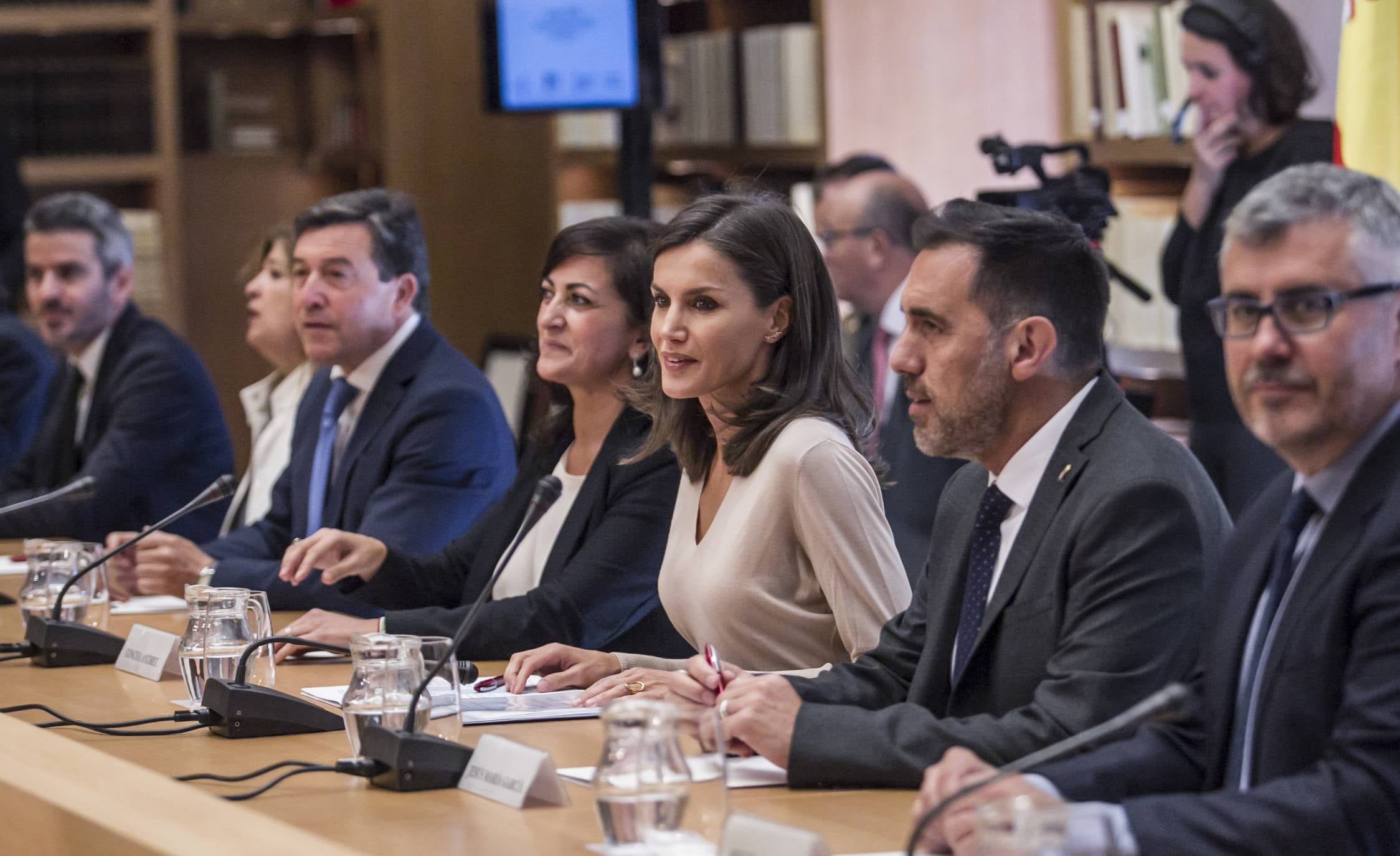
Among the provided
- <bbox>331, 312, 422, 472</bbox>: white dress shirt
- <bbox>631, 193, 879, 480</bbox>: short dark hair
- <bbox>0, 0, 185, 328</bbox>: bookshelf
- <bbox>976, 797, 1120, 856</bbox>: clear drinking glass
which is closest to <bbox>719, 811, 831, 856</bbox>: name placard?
<bbox>976, 797, 1120, 856</bbox>: clear drinking glass

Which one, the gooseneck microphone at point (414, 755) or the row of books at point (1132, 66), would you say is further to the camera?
the row of books at point (1132, 66)

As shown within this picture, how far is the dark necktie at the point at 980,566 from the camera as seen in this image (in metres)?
2.00

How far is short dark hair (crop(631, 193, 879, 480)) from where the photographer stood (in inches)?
101

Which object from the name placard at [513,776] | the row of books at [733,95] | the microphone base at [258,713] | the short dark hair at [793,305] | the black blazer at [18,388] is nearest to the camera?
the name placard at [513,776]

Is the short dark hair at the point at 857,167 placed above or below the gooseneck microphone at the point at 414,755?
above

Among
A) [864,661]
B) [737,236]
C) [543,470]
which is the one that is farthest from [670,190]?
[864,661]

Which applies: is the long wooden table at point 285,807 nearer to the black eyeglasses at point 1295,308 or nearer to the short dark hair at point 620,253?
the black eyeglasses at point 1295,308

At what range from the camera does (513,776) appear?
5.88 feet

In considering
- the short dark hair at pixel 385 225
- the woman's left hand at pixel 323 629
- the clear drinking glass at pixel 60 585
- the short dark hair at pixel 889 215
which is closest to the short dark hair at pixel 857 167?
the short dark hair at pixel 889 215

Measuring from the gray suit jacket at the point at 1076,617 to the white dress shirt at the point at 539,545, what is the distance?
113cm

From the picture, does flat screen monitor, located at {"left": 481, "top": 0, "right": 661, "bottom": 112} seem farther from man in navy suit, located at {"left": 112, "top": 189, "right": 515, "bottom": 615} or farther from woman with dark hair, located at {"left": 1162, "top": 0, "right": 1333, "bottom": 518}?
woman with dark hair, located at {"left": 1162, "top": 0, "right": 1333, "bottom": 518}

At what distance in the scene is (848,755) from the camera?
5.98ft

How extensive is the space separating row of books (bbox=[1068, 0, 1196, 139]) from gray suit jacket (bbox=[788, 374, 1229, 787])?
276 centimetres

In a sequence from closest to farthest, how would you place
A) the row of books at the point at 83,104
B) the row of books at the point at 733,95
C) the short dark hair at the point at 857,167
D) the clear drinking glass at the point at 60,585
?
1. the clear drinking glass at the point at 60,585
2. the short dark hair at the point at 857,167
3. the row of books at the point at 733,95
4. the row of books at the point at 83,104
